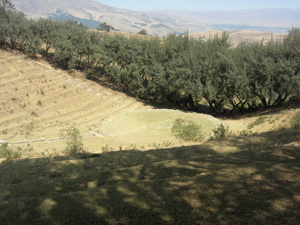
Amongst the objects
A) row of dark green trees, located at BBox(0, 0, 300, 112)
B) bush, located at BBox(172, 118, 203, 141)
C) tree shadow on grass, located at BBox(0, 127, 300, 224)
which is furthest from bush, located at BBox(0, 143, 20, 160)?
row of dark green trees, located at BBox(0, 0, 300, 112)

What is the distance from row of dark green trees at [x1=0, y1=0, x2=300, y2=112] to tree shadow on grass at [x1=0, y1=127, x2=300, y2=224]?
54.0 feet

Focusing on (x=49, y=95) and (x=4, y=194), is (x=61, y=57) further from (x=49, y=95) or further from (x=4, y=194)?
(x=4, y=194)

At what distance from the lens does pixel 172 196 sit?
445 cm

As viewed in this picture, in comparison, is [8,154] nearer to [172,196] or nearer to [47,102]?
[172,196]

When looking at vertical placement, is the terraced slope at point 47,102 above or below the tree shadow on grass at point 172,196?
below

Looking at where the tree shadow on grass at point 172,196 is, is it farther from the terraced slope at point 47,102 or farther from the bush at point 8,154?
the terraced slope at point 47,102

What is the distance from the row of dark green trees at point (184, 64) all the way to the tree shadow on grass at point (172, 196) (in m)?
16.5

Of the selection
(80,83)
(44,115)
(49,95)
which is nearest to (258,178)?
(44,115)

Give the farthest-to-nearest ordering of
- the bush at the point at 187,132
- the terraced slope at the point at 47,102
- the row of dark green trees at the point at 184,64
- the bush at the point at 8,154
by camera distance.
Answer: the row of dark green trees at the point at 184,64, the terraced slope at the point at 47,102, the bush at the point at 187,132, the bush at the point at 8,154

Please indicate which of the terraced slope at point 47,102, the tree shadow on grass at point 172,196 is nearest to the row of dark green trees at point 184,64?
the terraced slope at point 47,102

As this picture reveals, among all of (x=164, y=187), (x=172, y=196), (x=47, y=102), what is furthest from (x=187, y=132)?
(x=47, y=102)

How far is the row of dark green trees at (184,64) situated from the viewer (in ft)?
70.3

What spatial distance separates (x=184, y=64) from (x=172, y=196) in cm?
2198

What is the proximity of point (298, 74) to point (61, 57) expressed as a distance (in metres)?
27.6
